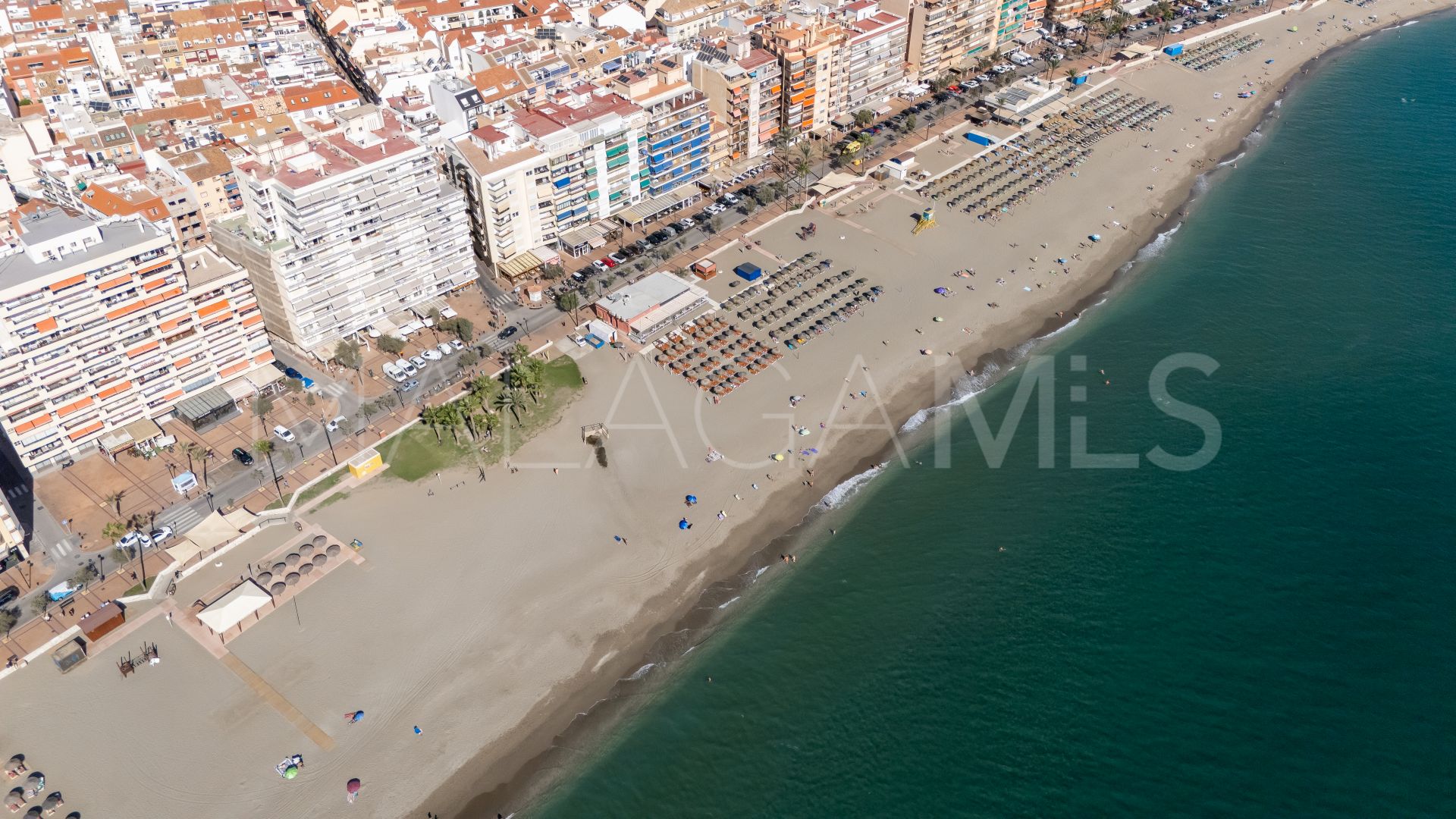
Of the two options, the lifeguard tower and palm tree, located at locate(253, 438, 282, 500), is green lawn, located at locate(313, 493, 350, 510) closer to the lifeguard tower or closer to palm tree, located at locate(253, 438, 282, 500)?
palm tree, located at locate(253, 438, 282, 500)

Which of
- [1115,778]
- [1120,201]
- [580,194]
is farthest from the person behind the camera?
[1120,201]

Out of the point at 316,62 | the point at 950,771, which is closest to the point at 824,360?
the point at 950,771

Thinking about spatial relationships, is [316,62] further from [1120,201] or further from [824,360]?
[1120,201]

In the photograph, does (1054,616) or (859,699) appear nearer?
(859,699)

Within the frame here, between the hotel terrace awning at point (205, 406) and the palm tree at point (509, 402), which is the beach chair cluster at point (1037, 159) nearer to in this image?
the palm tree at point (509, 402)

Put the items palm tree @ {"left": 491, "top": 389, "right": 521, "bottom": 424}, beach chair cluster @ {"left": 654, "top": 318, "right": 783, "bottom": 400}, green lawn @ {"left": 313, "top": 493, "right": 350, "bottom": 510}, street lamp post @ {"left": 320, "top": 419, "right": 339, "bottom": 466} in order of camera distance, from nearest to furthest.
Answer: green lawn @ {"left": 313, "top": 493, "right": 350, "bottom": 510}, street lamp post @ {"left": 320, "top": 419, "right": 339, "bottom": 466}, palm tree @ {"left": 491, "top": 389, "right": 521, "bottom": 424}, beach chair cluster @ {"left": 654, "top": 318, "right": 783, "bottom": 400}

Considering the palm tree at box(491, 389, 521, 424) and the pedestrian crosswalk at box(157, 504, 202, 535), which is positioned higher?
the palm tree at box(491, 389, 521, 424)

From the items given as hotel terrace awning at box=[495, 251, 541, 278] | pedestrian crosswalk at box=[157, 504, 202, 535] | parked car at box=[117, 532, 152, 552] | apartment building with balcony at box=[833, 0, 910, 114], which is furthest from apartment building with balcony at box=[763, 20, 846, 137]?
parked car at box=[117, 532, 152, 552]
